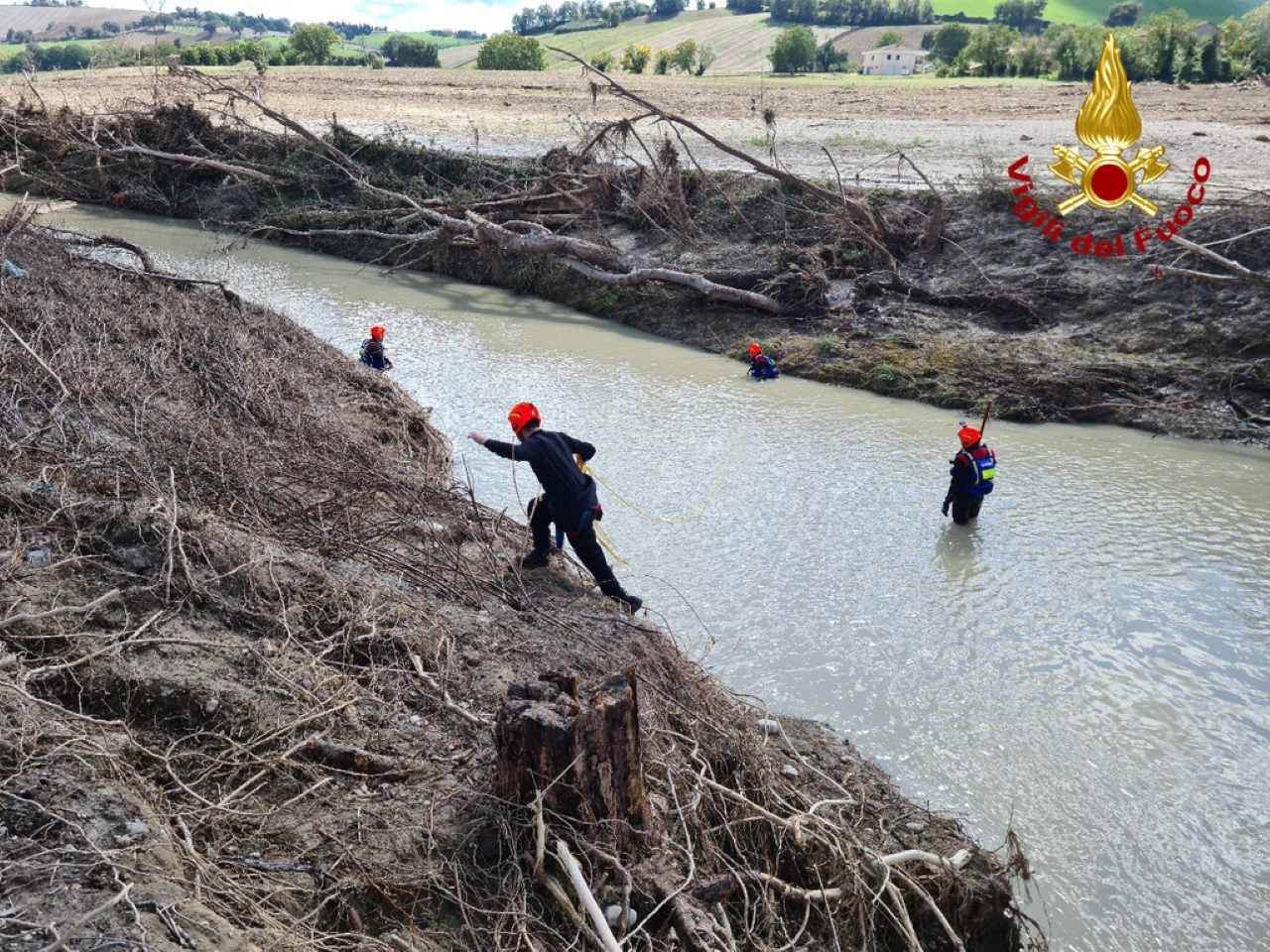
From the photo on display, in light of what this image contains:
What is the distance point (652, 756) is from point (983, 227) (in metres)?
15.1

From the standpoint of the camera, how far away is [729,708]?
6008 millimetres

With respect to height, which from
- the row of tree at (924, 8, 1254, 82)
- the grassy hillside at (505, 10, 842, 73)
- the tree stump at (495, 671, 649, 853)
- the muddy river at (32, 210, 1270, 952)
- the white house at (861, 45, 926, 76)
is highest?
the grassy hillside at (505, 10, 842, 73)

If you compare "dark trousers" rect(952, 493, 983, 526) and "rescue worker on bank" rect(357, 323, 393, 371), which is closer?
"dark trousers" rect(952, 493, 983, 526)

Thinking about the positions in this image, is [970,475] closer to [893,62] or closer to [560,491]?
[560,491]

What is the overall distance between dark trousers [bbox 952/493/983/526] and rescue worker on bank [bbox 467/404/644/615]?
12.7 ft

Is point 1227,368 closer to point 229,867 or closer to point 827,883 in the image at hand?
point 827,883

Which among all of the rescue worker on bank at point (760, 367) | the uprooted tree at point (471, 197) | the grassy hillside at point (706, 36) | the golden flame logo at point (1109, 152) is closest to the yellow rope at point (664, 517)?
the rescue worker on bank at point (760, 367)

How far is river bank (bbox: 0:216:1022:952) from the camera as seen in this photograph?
3.70m

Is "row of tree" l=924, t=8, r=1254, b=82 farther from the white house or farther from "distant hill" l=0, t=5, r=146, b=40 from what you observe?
"distant hill" l=0, t=5, r=146, b=40

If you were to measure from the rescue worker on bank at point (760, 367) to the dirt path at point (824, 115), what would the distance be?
21.5 ft

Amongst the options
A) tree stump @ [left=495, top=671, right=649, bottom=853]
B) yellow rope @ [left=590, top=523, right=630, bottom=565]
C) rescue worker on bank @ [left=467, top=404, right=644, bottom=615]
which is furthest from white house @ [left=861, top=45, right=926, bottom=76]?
tree stump @ [left=495, top=671, right=649, bottom=853]

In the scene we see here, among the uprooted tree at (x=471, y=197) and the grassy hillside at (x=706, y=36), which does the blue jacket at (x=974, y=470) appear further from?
the grassy hillside at (x=706, y=36)

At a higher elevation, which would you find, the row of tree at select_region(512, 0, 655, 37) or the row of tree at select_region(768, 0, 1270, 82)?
the row of tree at select_region(512, 0, 655, 37)

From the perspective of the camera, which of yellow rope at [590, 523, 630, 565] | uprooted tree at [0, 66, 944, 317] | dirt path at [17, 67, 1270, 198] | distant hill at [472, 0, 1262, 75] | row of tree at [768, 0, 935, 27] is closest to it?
yellow rope at [590, 523, 630, 565]
